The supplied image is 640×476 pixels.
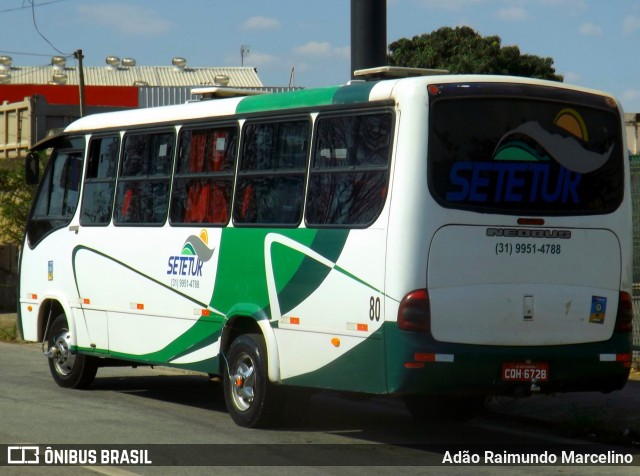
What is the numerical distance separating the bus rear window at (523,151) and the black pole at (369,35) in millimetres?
4979

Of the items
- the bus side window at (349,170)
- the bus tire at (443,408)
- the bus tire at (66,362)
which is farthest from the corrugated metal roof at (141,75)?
the bus side window at (349,170)

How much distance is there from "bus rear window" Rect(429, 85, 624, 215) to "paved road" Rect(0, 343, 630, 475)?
2.08 m

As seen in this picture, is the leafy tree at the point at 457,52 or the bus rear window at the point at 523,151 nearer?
the bus rear window at the point at 523,151

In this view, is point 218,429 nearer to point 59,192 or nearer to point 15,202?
point 59,192

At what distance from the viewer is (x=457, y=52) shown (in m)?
54.6

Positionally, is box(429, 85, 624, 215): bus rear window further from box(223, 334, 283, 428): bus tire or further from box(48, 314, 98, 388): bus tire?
box(48, 314, 98, 388): bus tire

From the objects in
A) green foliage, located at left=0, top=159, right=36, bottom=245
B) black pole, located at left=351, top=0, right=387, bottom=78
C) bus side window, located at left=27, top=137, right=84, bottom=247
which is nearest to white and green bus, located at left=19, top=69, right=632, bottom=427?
bus side window, located at left=27, top=137, right=84, bottom=247

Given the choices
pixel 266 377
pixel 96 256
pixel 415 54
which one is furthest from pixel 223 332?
pixel 415 54

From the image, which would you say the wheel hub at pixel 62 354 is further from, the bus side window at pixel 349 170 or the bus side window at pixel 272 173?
the bus side window at pixel 349 170

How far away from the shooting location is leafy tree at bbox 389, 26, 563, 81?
53688 mm

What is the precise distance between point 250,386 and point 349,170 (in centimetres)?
227

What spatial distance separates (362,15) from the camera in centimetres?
1490

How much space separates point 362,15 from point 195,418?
5725 mm

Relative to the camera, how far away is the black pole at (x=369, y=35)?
14867 millimetres
